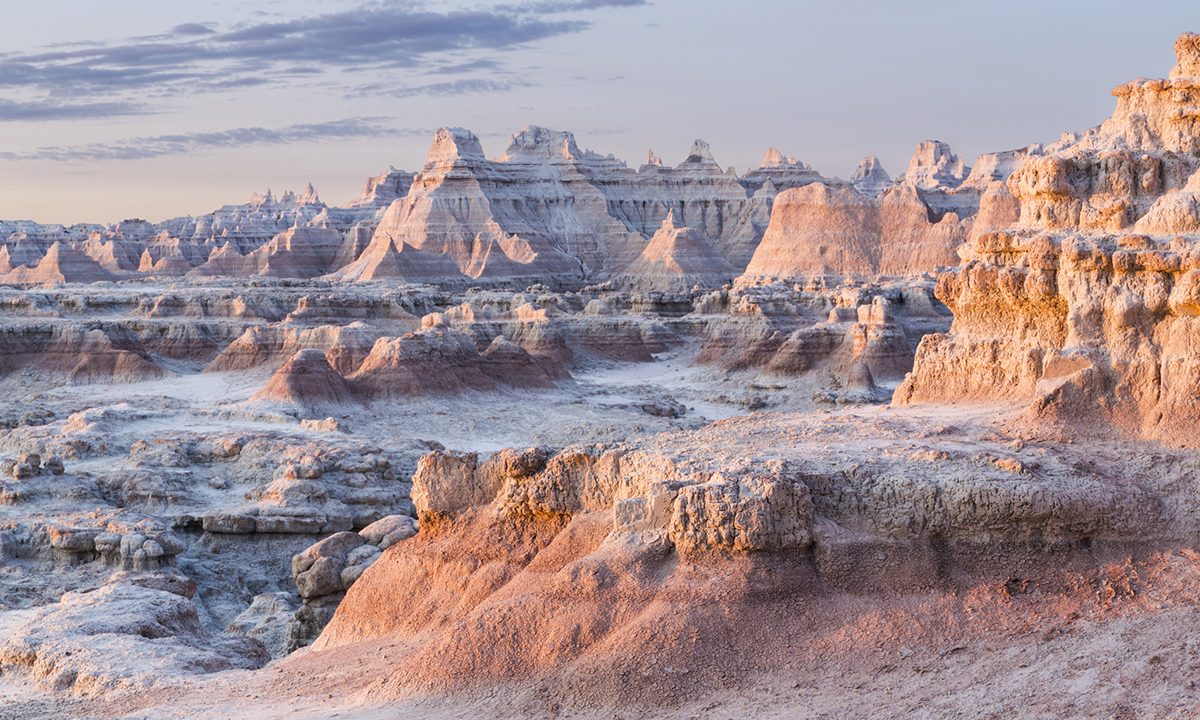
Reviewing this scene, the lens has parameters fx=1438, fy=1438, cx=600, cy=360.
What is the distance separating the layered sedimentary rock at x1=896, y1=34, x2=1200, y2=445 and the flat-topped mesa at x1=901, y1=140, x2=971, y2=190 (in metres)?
129

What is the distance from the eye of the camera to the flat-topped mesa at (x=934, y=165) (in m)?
142

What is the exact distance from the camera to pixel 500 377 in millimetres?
48062

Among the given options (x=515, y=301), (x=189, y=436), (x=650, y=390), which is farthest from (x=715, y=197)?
(x=189, y=436)

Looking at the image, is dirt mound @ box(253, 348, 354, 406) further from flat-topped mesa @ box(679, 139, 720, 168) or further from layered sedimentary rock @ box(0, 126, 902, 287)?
flat-topped mesa @ box(679, 139, 720, 168)

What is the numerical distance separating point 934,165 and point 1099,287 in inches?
5469

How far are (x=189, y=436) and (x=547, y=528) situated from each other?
23831mm

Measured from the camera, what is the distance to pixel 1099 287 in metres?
12.9

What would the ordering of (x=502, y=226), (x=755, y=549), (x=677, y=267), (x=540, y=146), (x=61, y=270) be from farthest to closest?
1. (x=540, y=146)
2. (x=502, y=226)
3. (x=61, y=270)
4. (x=677, y=267)
5. (x=755, y=549)

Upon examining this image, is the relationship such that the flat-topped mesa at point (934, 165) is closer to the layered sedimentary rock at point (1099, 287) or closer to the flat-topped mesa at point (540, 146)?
the flat-topped mesa at point (540, 146)

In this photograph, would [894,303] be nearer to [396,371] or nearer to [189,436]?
[396,371]

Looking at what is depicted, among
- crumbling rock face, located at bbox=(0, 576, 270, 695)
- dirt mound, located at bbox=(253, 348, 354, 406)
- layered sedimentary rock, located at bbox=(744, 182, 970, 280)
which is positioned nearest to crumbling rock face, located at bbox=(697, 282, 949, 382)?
layered sedimentary rock, located at bbox=(744, 182, 970, 280)

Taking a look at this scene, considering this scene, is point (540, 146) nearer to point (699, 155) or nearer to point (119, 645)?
point (699, 155)

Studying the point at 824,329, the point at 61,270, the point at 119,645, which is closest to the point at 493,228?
the point at 61,270

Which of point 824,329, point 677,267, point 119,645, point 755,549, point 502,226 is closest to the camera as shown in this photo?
point 755,549
